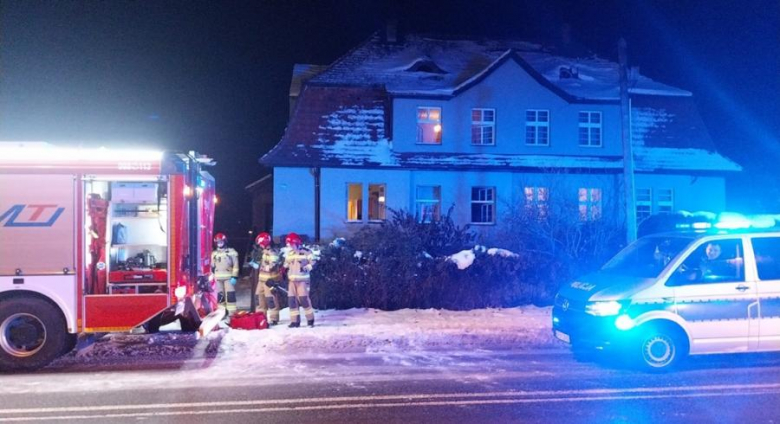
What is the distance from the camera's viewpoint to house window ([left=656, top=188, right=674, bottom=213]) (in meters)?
26.6

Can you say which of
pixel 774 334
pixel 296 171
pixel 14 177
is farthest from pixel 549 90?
pixel 14 177

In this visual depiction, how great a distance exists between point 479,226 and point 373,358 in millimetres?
15495

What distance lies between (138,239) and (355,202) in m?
15.3

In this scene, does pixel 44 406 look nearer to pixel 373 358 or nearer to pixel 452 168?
pixel 373 358

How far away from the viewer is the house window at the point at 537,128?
25391 mm

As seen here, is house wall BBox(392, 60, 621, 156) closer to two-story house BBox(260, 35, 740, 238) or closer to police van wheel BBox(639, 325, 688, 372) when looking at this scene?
two-story house BBox(260, 35, 740, 238)

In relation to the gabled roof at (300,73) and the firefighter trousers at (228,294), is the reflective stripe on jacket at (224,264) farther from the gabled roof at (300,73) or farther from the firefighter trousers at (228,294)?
the gabled roof at (300,73)

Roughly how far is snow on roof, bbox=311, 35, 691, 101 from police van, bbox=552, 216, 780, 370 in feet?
53.4

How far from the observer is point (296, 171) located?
78.9 ft

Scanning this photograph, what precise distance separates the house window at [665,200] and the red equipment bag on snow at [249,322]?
1934cm

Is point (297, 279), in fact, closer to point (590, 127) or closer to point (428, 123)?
point (428, 123)

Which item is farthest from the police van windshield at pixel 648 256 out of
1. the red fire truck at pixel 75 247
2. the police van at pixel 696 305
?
the red fire truck at pixel 75 247

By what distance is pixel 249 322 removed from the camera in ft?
37.6

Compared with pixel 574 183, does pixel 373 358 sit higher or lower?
lower
